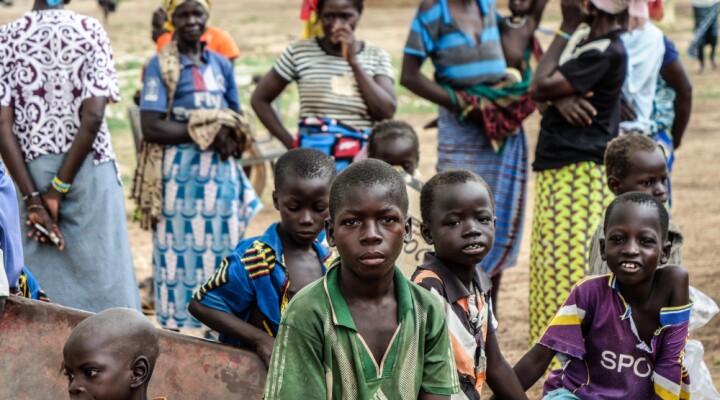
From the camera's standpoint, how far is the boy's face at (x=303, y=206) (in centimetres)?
372

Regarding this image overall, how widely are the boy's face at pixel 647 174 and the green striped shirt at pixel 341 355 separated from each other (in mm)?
1805

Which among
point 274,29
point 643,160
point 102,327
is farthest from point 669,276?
point 274,29

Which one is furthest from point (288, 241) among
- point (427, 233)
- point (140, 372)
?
point (140, 372)

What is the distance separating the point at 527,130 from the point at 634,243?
9902 mm

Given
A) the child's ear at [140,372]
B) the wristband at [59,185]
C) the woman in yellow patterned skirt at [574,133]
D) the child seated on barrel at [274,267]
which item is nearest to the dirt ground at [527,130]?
the woman in yellow patterned skirt at [574,133]

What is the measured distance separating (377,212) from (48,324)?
1.46m

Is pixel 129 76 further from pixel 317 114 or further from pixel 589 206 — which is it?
pixel 589 206

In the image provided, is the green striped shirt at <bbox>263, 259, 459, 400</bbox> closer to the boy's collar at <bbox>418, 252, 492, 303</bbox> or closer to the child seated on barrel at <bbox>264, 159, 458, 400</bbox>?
the child seated on barrel at <bbox>264, 159, 458, 400</bbox>

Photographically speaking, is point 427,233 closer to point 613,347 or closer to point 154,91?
point 613,347

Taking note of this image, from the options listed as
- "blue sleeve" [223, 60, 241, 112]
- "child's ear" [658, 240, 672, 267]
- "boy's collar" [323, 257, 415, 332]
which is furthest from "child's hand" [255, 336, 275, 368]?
"blue sleeve" [223, 60, 241, 112]

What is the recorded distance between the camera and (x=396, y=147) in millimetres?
4930

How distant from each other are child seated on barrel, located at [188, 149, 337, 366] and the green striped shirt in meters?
0.79

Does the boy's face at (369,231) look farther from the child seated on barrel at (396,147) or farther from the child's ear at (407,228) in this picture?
the child seated on barrel at (396,147)

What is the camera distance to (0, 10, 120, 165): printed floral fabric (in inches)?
199
